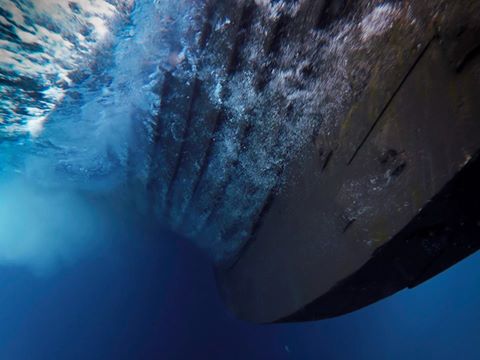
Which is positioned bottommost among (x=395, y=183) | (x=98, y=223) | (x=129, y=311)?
(x=129, y=311)

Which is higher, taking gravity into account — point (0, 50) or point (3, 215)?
point (0, 50)

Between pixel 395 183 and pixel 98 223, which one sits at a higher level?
pixel 395 183

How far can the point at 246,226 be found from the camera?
3729 millimetres

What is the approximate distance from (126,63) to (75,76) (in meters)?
1.28

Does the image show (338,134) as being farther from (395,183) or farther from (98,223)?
(98,223)

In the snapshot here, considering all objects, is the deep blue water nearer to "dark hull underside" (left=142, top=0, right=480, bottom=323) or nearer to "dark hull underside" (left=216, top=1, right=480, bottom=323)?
"dark hull underside" (left=142, top=0, right=480, bottom=323)

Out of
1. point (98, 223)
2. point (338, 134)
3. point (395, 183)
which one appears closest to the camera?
point (395, 183)

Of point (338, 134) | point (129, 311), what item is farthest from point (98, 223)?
point (338, 134)

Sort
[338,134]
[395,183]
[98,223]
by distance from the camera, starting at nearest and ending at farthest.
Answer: [395,183] → [338,134] → [98,223]

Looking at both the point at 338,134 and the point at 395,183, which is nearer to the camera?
the point at 395,183

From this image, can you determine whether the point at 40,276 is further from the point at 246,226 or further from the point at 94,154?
the point at 246,226

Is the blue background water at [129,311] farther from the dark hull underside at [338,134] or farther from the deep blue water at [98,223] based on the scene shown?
the dark hull underside at [338,134]

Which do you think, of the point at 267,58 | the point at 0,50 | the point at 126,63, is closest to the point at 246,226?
the point at 267,58

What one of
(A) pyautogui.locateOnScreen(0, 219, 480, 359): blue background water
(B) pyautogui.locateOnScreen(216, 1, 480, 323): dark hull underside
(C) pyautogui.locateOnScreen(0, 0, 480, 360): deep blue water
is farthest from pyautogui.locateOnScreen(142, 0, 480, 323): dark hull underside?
(A) pyautogui.locateOnScreen(0, 219, 480, 359): blue background water
